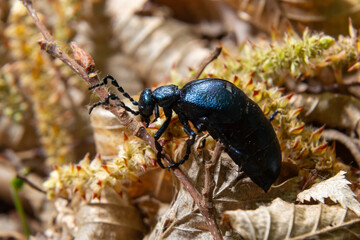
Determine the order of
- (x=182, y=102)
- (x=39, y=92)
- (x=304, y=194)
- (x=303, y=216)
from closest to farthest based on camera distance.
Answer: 1. (x=303, y=216)
2. (x=304, y=194)
3. (x=182, y=102)
4. (x=39, y=92)

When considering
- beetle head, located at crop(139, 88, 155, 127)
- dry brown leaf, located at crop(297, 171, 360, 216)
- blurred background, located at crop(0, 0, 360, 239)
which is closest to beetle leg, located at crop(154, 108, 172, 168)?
beetle head, located at crop(139, 88, 155, 127)

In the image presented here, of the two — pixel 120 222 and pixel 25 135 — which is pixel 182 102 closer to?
pixel 120 222

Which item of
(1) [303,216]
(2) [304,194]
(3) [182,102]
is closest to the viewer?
(1) [303,216]

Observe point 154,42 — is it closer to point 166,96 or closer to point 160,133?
point 166,96

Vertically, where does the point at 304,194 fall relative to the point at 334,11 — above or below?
below

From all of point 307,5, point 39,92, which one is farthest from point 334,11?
point 39,92

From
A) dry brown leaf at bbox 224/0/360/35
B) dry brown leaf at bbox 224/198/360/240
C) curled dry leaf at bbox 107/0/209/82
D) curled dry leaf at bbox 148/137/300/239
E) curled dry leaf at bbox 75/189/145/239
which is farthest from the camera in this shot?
curled dry leaf at bbox 107/0/209/82

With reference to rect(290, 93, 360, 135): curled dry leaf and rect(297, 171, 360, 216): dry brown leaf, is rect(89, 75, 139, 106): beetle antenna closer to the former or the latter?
rect(290, 93, 360, 135): curled dry leaf
